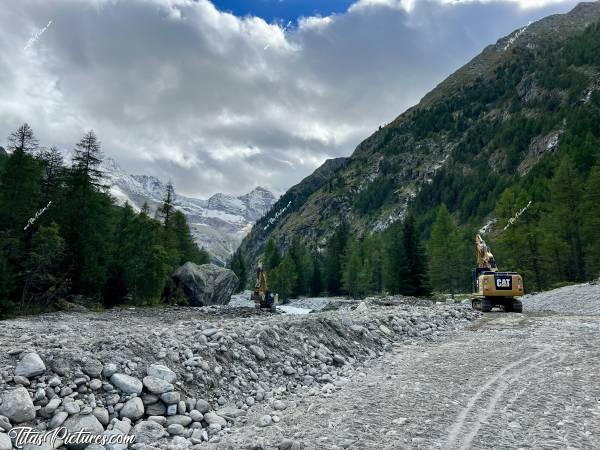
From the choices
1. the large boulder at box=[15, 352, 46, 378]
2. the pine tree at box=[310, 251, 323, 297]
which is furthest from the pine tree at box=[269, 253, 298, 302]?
the large boulder at box=[15, 352, 46, 378]

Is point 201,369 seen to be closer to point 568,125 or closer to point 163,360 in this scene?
point 163,360

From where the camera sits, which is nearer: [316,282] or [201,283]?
[201,283]

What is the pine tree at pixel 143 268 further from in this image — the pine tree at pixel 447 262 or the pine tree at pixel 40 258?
the pine tree at pixel 447 262

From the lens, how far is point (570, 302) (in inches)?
1244

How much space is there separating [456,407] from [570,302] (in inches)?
1188

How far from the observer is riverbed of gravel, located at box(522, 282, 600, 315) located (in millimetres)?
28462

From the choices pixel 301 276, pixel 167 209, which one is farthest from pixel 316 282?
pixel 167 209

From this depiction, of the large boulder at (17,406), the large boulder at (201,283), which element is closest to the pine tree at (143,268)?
the large boulder at (201,283)

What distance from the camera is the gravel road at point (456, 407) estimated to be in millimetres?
6246

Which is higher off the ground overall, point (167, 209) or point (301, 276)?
point (167, 209)

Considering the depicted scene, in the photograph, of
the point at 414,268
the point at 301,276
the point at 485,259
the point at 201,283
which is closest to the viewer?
the point at 485,259

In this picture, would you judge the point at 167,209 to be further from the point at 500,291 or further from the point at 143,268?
the point at 500,291

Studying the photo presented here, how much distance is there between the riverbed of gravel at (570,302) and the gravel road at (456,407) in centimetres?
1902

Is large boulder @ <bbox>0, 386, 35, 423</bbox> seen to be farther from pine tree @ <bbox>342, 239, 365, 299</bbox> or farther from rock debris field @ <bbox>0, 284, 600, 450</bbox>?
pine tree @ <bbox>342, 239, 365, 299</bbox>
